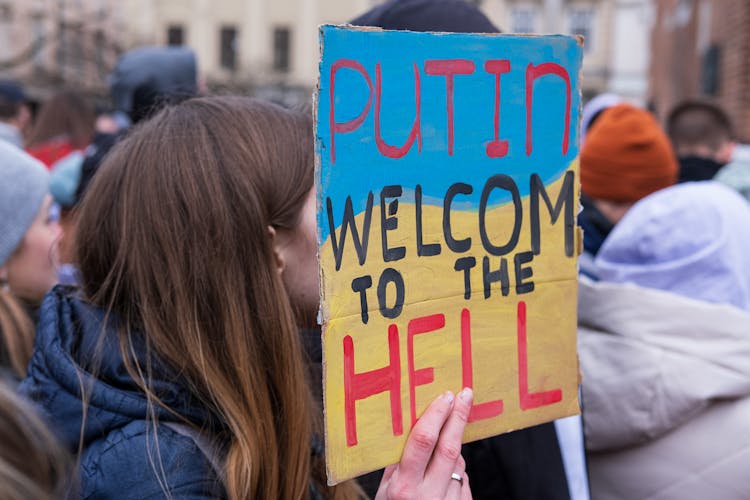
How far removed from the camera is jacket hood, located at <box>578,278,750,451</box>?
176cm

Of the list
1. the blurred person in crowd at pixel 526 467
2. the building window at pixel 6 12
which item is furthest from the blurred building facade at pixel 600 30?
the blurred person in crowd at pixel 526 467

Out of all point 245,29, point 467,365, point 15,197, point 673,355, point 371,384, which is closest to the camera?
point 371,384

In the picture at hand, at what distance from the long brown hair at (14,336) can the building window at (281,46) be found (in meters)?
38.5

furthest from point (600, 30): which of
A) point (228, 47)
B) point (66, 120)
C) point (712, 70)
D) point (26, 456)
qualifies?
point (26, 456)

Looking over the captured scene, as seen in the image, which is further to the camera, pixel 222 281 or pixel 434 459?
pixel 222 281

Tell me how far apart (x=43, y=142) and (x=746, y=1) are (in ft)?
16.9

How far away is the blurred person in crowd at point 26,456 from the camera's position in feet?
2.90

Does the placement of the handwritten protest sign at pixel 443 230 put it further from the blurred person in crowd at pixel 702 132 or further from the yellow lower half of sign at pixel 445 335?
the blurred person in crowd at pixel 702 132

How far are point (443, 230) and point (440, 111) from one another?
187mm

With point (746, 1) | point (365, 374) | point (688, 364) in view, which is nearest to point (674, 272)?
point (688, 364)

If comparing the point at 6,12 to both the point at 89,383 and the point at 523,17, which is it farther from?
the point at 523,17

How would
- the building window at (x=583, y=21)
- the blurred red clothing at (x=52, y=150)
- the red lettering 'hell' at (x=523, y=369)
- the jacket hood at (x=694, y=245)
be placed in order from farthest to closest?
1. the building window at (x=583, y=21)
2. the blurred red clothing at (x=52, y=150)
3. the jacket hood at (x=694, y=245)
4. the red lettering 'hell' at (x=523, y=369)

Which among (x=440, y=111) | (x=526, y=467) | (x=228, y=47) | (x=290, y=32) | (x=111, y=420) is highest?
(x=290, y=32)

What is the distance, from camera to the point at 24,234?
2221mm
